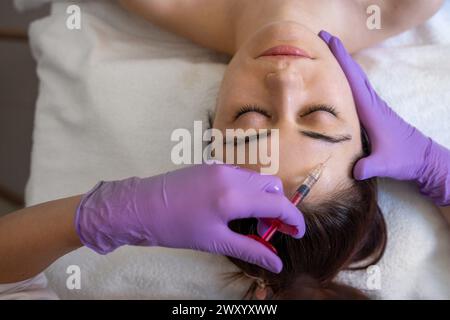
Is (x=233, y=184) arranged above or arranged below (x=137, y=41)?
below

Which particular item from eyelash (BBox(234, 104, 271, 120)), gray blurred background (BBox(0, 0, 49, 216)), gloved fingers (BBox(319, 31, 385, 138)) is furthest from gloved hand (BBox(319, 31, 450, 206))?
gray blurred background (BBox(0, 0, 49, 216))

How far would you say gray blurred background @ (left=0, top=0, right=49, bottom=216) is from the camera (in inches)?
62.6

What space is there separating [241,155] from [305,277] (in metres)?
0.29

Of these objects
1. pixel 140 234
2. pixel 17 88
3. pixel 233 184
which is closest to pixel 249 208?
pixel 233 184

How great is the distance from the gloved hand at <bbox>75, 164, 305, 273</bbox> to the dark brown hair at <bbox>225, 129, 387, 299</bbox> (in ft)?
0.19

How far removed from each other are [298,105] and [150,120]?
43cm

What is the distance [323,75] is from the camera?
0.95 meters

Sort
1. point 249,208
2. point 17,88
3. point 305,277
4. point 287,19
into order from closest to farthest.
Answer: point 249,208, point 305,277, point 287,19, point 17,88

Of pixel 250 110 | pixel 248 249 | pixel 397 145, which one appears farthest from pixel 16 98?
pixel 397 145

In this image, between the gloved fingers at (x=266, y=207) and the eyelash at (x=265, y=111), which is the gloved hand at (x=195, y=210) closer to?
the gloved fingers at (x=266, y=207)

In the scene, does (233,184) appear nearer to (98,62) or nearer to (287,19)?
(287,19)

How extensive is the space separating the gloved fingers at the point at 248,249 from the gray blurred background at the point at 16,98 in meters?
0.98

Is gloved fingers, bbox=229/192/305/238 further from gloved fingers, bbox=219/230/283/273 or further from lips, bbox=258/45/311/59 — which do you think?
lips, bbox=258/45/311/59

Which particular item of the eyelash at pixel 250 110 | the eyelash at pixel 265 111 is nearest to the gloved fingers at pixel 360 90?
the eyelash at pixel 265 111
